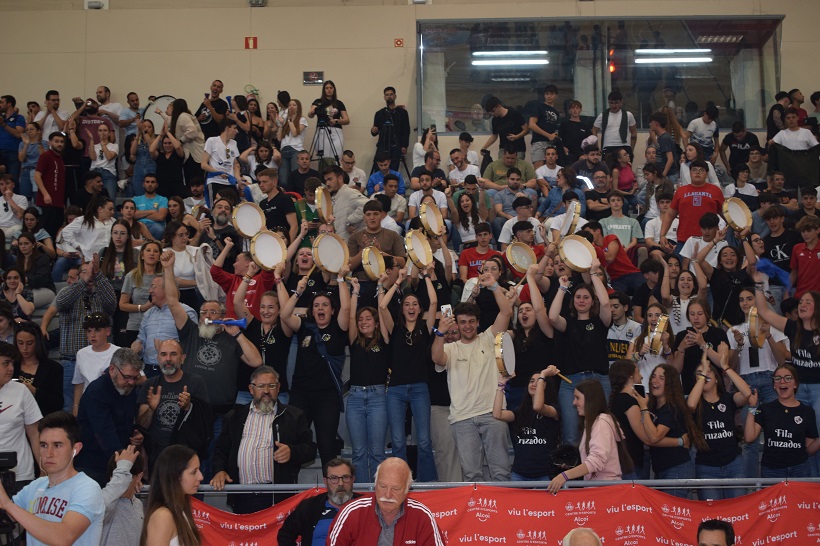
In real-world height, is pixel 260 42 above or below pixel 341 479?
above

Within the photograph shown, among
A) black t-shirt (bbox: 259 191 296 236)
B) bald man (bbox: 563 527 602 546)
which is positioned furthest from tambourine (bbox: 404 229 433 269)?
bald man (bbox: 563 527 602 546)

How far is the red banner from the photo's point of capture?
7.32 metres

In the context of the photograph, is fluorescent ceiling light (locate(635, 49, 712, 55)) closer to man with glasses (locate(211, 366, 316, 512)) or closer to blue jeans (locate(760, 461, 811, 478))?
blue jeans (locate(760, 461, 811, 478))

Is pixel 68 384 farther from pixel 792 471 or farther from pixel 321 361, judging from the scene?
pixel 792 471

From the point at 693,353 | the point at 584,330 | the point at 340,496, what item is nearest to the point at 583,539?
the point at 340,496

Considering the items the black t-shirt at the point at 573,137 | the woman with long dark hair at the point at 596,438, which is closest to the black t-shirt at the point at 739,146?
the black t-shirt at the point at 573,137

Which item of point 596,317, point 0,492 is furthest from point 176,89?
point 0,492

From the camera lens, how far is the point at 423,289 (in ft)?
34.3

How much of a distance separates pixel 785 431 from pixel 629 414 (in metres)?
1.37

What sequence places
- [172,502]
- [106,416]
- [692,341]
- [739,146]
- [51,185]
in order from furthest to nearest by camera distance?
1. [739,146]
2. [51,185]
3. [692,341]
4. [106,416]
5. [172,502]

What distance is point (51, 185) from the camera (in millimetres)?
14461

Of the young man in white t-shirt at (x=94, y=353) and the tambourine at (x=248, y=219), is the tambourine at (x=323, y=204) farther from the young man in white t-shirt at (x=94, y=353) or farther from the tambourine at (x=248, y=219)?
the young man in white t-shirt at (x=94, y=353)

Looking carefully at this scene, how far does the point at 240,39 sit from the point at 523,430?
13.7 m

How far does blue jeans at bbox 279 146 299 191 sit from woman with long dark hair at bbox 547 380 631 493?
8.90 metres
